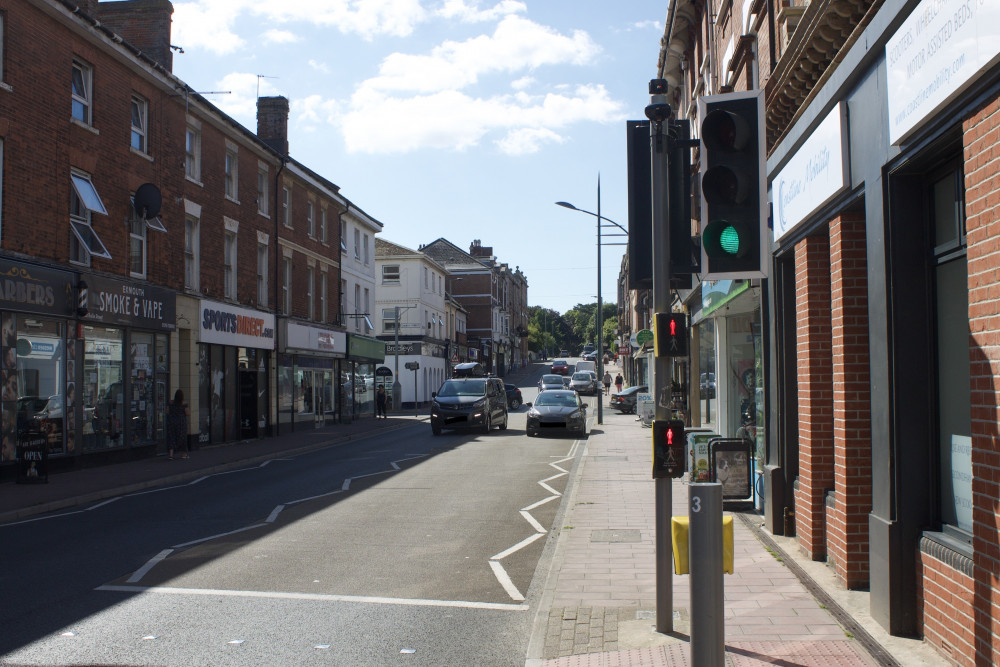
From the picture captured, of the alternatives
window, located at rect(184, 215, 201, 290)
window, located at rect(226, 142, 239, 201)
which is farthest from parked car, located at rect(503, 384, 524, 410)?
window, located at rect(184, 215, 201, 290)

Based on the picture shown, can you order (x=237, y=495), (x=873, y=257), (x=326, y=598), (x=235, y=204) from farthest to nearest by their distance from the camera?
(x=235, y=204) → (x=237, y=495) → (x=326, y=598) → (x=873, y=257)

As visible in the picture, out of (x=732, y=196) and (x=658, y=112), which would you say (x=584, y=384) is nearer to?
(x=658, y=112)

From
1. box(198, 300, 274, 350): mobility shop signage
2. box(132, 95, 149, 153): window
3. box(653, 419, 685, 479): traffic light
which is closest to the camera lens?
box(653, 419, 685, 479): traffic light

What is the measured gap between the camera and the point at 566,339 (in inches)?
6550

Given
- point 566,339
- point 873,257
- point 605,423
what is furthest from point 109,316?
point 566,339

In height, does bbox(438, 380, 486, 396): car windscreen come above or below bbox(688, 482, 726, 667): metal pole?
above

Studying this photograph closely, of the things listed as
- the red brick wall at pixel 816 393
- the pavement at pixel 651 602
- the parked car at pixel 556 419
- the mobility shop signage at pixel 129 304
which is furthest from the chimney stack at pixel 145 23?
the red brick wall at pixel 816 393

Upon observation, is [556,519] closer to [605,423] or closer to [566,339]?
[605,423]

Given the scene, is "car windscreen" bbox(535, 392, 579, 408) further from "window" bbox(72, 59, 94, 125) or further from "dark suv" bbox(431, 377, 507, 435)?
"window" bbox(72, 59, 94, 125)

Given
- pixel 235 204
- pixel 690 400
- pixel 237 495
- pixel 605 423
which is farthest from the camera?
pixel 605 423

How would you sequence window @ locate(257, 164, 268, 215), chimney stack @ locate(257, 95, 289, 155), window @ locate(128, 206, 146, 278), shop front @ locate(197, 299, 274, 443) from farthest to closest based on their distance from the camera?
chimney stack @ locate(257, 95, 289, 155) → window @ locate(257, 164, 268, 215) → shop front @ locate(197, 299, 274, 443) → window @ locate(128, 206, 146, 278)

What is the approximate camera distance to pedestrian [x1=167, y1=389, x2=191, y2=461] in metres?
20.5

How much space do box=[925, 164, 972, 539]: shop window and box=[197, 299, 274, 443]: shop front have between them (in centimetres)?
2181

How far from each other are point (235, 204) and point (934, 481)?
2473cm
